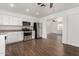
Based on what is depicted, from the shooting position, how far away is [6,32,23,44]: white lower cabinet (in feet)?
17.1

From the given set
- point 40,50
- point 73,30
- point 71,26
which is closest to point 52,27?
point 71,26

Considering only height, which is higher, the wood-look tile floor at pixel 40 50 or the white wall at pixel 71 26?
the white wall at pixel 71 26

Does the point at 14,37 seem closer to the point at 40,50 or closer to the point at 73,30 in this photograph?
the point at 40,50

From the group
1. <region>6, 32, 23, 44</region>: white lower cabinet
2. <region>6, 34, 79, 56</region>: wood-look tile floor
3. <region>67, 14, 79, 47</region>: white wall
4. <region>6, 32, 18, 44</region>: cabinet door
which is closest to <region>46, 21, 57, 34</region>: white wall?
<region>6, 32, 23, 44</region>: white lower cabinet

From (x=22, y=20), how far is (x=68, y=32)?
381 cm

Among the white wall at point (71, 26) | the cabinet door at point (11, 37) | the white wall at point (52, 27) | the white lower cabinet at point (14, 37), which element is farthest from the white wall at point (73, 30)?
the white wall at point (52, 27)

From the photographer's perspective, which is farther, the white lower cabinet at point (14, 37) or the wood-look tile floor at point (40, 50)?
the white lower cabinet at point (14, 37)

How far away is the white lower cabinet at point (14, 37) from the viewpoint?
522 cm

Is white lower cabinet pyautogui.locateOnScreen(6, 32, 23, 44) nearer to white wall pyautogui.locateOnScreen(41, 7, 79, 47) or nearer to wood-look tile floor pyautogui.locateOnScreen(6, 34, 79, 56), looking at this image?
wood-look tile floor pyautogui.locateOnScreen(6, 34, 79, 56)

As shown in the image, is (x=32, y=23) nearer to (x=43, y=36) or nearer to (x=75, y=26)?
(x=43, y=36)

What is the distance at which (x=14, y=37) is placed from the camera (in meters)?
5.64

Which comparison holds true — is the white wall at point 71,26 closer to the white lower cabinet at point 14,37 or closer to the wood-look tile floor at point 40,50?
the wood-look tile floor at point 40,50

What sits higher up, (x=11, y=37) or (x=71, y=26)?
(x=71, y=26)

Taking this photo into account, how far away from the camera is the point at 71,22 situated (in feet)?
16.7
